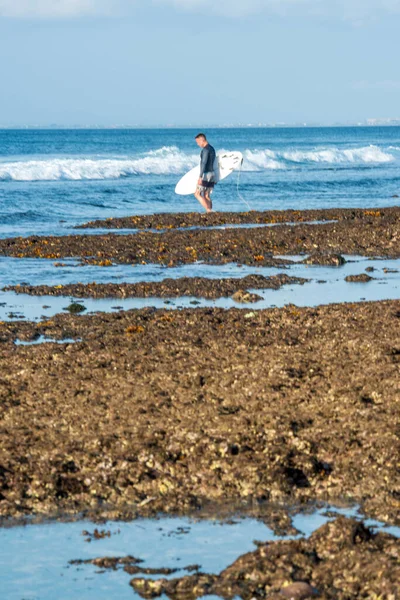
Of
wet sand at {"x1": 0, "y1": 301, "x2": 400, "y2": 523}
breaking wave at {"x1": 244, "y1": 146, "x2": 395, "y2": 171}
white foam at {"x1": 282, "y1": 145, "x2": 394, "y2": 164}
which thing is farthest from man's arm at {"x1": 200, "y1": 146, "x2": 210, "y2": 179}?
white foam at {"x1": 282, "y1": 145, "x2": 394, "y2": 164}

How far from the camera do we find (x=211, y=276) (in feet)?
50.6

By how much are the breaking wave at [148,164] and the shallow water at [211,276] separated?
35.6 m

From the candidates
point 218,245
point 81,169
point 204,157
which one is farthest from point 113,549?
point 81,169

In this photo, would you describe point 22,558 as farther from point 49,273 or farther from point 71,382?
point 49,273

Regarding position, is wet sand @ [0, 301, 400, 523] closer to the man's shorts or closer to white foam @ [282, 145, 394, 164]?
the man's shorts

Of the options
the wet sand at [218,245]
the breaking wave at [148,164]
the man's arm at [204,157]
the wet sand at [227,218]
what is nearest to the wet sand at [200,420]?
the wet sand at [218,245]

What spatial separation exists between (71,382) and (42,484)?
88.3 inches

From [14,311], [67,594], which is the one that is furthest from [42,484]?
[14,311]

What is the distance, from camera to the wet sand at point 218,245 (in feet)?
57.7

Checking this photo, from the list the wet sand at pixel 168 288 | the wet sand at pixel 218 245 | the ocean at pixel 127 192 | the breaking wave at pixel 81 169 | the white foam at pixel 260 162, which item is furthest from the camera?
the white foam at pixel 260 162

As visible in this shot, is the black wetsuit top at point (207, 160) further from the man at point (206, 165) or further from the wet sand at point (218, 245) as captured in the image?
the wet sand at point (218, 245)

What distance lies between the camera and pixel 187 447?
662 centimetres

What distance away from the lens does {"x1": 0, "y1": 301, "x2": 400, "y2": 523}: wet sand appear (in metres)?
6.05

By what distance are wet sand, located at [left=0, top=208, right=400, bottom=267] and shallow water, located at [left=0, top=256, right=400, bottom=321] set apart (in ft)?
2.00
